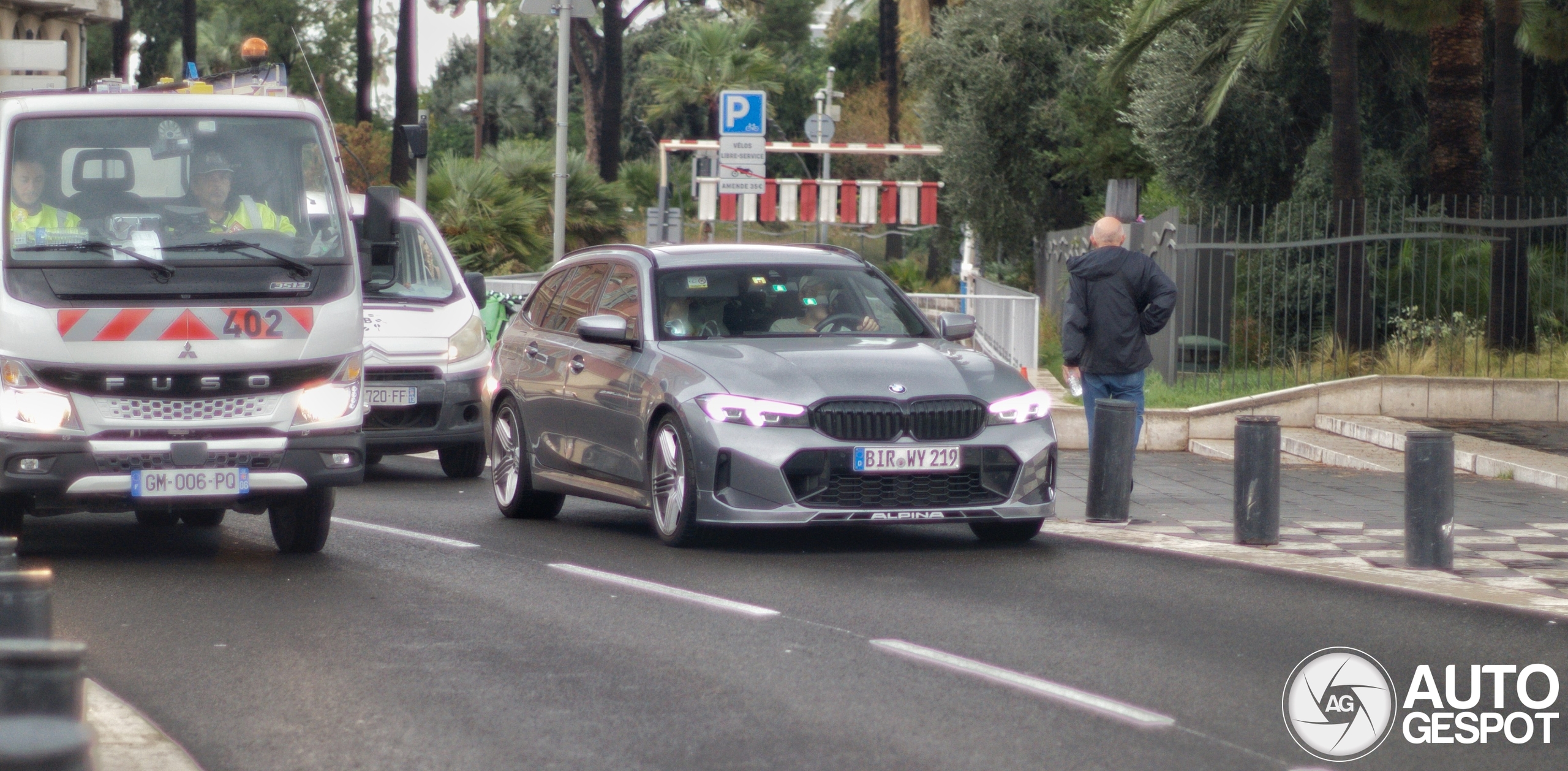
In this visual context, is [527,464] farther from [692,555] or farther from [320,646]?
[320,646]

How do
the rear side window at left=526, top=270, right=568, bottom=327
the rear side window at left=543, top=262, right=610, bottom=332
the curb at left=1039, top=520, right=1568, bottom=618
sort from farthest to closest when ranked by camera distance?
the rear side window at left=526, top=270, right=568, bottom=327 → the rear side window at left=543, top=262, right=610, bottom=332 → the curb at left=1039, top=520, right=1568, bottom=618

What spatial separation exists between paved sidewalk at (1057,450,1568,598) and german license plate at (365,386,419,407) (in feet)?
14.8

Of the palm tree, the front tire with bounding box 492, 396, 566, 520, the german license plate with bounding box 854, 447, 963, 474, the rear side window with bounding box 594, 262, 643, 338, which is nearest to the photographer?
the german license plate with bounding box 854, 447, 963, 474

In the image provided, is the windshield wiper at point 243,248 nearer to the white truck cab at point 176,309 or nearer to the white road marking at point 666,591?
the white truck cab at point 176,309

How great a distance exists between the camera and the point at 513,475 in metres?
12.0

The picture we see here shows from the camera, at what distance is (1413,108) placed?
22781mm

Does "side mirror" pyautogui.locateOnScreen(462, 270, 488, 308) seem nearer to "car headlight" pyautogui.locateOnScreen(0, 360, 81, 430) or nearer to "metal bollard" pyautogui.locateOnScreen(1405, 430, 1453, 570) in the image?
"car headlight" pyautogui.locateOnScreen(0, 360, 81, 430)

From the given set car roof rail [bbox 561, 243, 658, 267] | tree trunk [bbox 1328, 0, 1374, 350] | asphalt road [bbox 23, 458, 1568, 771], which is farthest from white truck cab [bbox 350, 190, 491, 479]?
tree trunk [bbox 1328, 0, 1374, 350]

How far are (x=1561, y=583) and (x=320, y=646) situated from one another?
18.0 ft

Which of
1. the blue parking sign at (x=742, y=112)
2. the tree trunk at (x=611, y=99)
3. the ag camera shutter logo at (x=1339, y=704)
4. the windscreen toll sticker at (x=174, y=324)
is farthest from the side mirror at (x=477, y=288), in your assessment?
the tree trunk at (x=611, y=99)

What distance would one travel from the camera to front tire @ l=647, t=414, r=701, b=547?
9.83 metres

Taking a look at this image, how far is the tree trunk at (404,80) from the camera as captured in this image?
4169 centimetres

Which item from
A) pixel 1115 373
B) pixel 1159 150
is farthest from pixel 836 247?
pixel 1159 150

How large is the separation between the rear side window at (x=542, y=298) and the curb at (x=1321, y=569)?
3.30 metres
